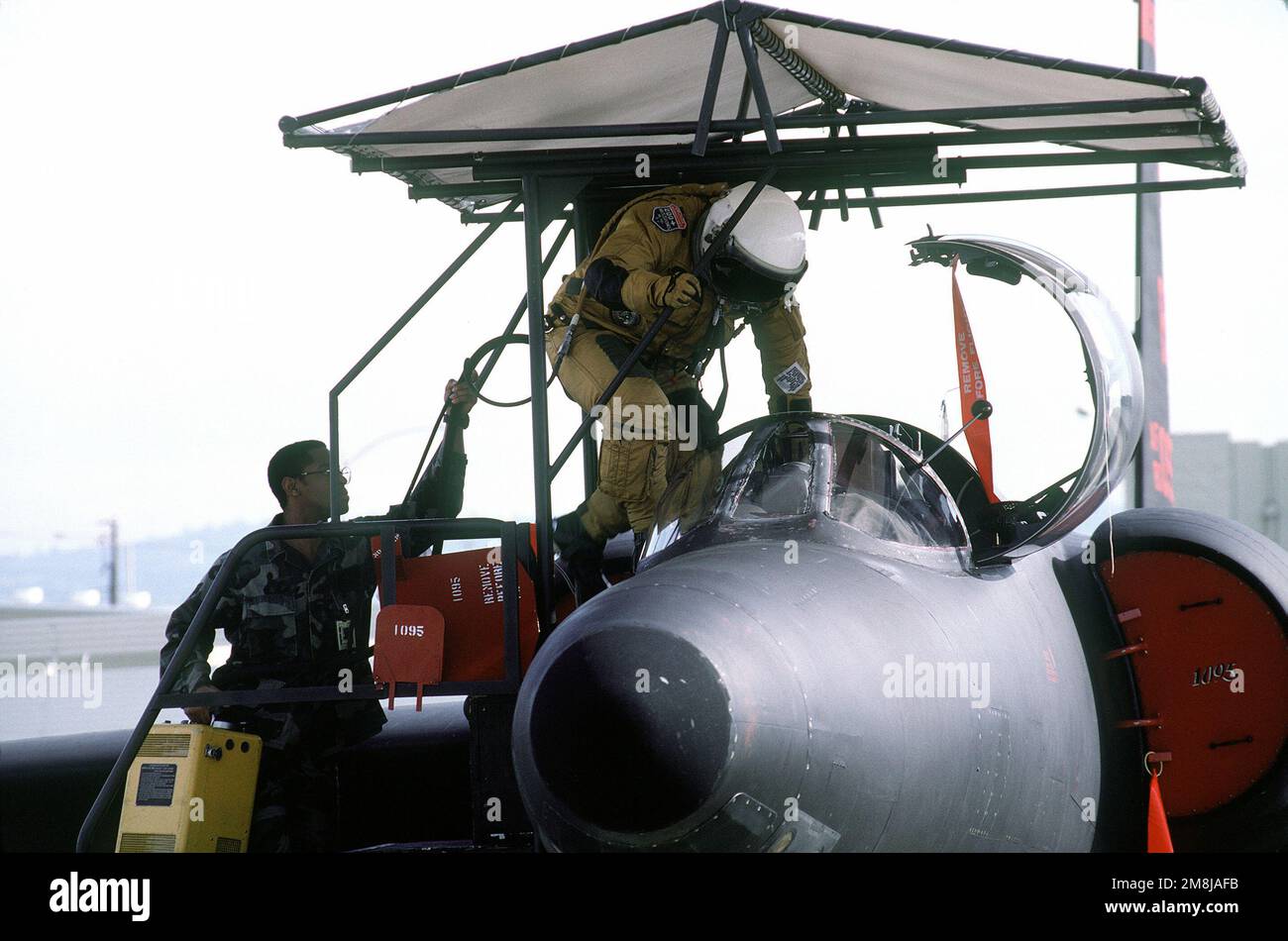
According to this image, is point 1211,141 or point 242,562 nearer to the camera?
point 1211,141

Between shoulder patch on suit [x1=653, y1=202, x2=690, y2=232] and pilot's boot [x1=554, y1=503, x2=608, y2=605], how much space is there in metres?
1.32

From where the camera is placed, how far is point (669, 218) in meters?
5.81

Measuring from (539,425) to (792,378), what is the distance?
136 centimetres

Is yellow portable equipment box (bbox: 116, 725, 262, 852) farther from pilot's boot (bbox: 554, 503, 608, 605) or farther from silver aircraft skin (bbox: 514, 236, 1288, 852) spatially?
silver aircraft skin (bbox: 514, 236, 1288, 852)

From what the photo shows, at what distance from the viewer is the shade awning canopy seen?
4871 mm

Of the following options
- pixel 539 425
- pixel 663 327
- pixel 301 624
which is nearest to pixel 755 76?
pixel 663 327

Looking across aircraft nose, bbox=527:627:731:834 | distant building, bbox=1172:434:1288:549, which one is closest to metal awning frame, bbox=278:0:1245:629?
aircraft nose, bbox=527:627:731:834

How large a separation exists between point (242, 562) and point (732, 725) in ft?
14.1

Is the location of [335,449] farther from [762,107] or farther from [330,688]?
[762,107]

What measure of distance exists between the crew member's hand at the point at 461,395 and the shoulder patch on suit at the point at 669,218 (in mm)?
1393
